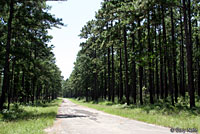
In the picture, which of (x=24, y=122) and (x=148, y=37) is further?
(x=148, y=37)

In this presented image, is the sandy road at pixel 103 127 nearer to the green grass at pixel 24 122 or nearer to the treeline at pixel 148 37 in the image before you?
the green grass at pixel 24 122

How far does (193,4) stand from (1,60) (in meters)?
24.4

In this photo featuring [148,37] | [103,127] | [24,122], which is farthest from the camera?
[148,37]

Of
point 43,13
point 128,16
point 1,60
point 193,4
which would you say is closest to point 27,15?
point 43,13

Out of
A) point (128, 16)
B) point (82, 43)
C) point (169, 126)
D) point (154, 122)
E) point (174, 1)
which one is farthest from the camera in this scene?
point (82, 43)

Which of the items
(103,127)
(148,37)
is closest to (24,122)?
(103,127)

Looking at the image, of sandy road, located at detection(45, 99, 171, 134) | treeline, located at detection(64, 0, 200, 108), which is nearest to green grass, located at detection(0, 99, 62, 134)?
sandy road, located at detection(45, 99, 171, 134)

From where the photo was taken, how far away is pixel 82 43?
137 feet

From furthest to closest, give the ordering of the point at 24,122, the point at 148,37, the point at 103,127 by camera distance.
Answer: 1. the point at 148,37
2. the point at 24,122
3. the point at 103,127

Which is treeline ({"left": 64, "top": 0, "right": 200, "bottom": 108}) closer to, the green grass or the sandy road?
the sandy road

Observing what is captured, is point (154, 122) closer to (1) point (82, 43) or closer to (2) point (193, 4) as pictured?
(2) point (193, 4)

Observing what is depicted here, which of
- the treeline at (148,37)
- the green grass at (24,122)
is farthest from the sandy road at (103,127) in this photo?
the treeline at (148,37)

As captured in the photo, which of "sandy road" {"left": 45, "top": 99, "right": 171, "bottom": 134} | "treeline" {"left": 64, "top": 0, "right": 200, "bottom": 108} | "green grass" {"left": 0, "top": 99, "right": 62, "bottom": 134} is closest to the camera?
"green grass" {"left": 0, "top": 99, "right": 62, "bottom": 134}

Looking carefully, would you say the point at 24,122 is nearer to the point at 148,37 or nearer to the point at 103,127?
the point at 103,127
